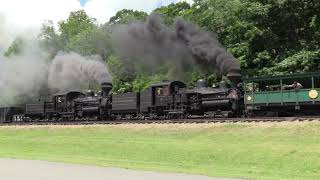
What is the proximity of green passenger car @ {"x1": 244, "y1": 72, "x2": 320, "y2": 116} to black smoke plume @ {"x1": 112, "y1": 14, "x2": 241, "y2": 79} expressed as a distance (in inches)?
73.8

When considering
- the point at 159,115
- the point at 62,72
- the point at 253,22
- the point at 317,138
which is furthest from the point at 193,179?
the point at 62,72

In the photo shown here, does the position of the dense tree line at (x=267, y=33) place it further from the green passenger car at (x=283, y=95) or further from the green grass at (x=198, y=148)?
the green grass at (x=198, y=148)

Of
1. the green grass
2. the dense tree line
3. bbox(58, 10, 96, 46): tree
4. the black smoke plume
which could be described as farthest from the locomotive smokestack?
bbox(58, 10, 96, 46): tree

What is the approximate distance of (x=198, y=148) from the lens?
21297 millimetres

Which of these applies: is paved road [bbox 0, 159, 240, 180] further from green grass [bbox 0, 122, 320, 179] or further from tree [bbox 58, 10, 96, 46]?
tree [bbox 58, 10, 96, 46]

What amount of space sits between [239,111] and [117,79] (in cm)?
3392

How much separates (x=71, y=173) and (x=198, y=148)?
7145mm

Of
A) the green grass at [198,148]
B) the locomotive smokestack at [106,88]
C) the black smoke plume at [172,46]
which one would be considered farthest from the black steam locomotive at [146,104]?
the green grass at [198,148]

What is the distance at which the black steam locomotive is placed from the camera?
31.2m

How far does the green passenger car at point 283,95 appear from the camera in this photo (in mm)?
27219

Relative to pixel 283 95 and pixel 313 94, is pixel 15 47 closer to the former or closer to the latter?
pixel 283 95

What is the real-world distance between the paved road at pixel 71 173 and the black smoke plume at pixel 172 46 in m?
16.2

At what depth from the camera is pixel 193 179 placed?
547 inches

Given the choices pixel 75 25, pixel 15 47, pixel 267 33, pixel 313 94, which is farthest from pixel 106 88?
pixel 15 47
